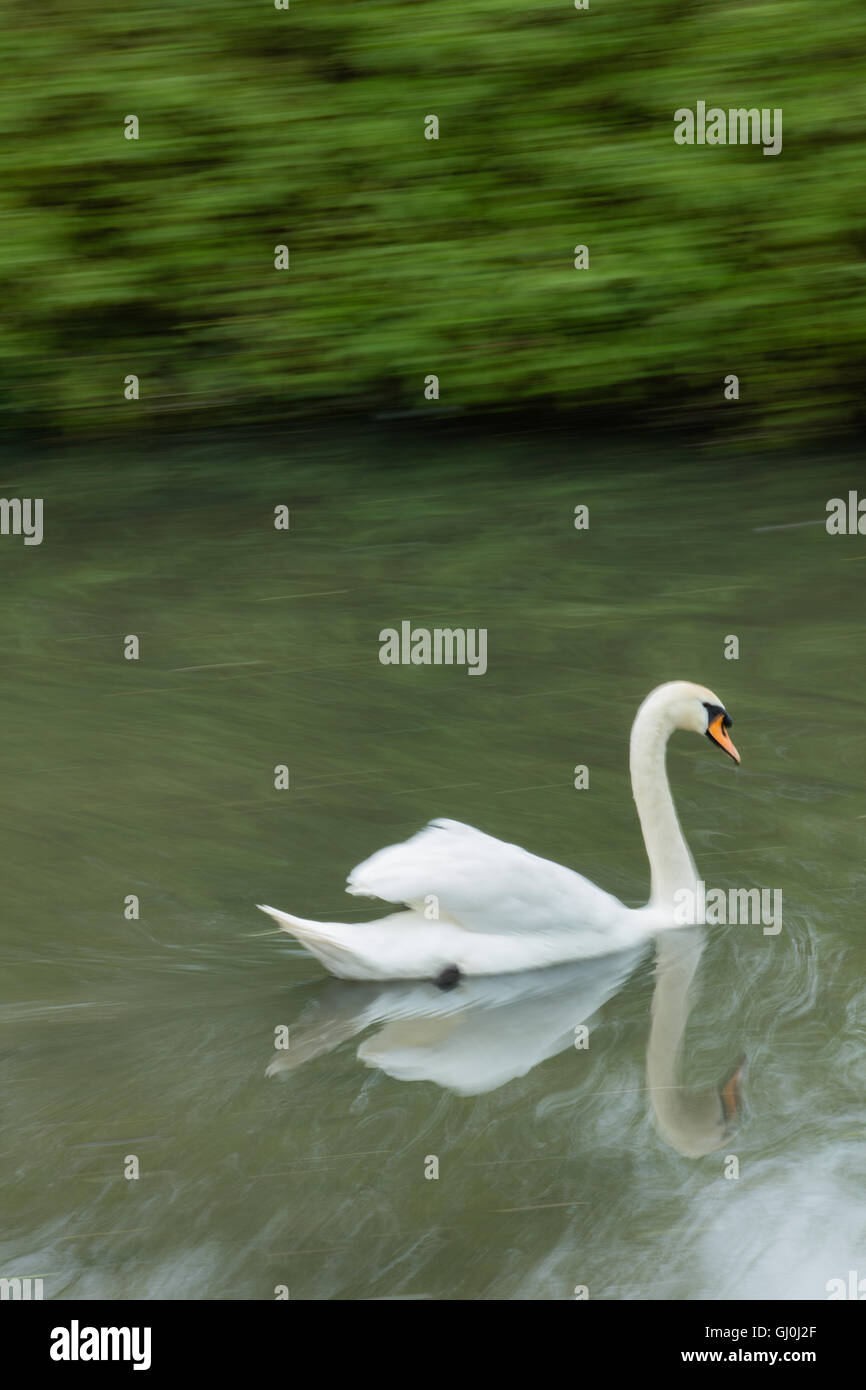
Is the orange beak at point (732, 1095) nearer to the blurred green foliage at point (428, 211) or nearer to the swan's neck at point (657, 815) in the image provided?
the swan's neck at point (657, 815)

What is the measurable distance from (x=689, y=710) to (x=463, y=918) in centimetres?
67

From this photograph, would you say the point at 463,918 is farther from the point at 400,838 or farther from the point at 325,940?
the point at 400,838

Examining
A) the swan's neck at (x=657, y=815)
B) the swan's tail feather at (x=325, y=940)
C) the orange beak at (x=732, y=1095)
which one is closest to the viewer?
the orange beak at (x=732, y=1095)

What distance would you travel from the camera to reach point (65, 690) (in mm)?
4863

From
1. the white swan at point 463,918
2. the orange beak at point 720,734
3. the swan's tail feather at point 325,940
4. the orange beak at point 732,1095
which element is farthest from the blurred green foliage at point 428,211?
the orange beak at point 732,1095

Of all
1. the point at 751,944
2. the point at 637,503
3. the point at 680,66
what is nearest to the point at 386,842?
the point at 751,944

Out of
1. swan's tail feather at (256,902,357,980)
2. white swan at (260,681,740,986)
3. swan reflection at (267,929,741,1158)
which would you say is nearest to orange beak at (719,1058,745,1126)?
swan reflection at (267,929,741,1158)

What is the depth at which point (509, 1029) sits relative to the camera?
3.40m

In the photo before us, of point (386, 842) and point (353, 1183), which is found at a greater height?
point (386, 842)

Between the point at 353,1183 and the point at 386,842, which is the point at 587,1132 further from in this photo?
the point at 386,842

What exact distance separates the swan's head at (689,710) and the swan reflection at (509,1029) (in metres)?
0.45

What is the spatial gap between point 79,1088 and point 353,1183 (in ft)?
1.76

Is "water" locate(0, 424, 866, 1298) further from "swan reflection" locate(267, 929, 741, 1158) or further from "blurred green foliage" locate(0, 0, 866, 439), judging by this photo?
"blurred green foliage" locate(0, 0, 866, 439)

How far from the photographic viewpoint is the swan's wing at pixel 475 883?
11.1 ft
